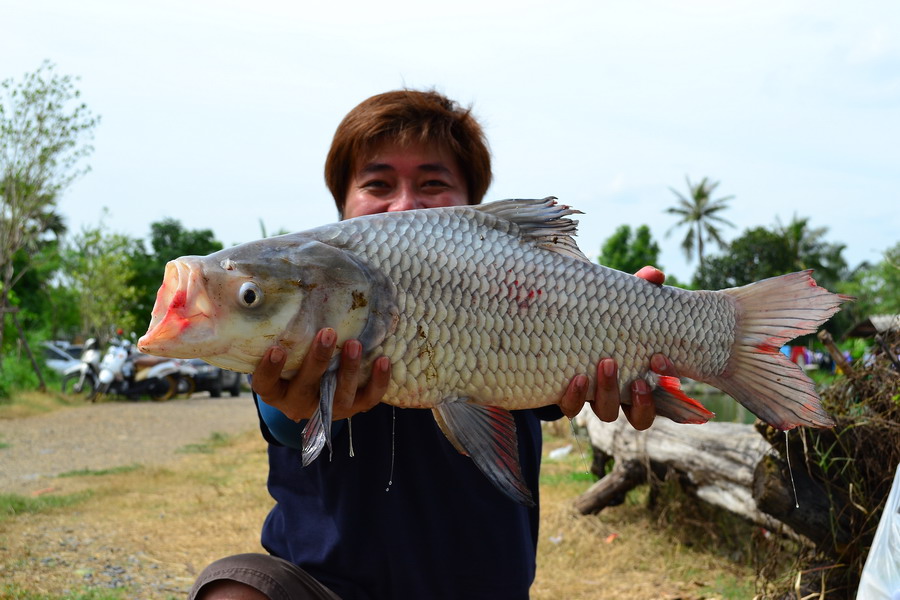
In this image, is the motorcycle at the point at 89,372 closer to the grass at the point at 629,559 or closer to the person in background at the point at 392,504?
the grass at the point at 629,559

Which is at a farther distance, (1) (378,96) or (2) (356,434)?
(1) (378,96)

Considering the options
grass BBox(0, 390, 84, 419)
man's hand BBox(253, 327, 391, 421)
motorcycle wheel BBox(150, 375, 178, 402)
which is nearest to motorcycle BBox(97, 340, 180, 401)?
motorcycle wheel BBox(150, 375, 178, 402)

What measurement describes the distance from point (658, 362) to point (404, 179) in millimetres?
1133

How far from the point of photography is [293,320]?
1.68 m

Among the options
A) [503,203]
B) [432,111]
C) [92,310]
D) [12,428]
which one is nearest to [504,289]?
[503,203]

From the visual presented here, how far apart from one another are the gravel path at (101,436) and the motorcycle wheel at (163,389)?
0.97 m

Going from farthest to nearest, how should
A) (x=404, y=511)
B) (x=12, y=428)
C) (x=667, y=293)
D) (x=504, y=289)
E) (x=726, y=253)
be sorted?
(x=726, y=253) → (x=12, y=428) → (x=404, y=511) → (x=667, y=293) → (x=504, y=289)

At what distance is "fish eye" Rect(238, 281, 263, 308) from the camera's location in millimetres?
1618

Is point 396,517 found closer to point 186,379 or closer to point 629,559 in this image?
point 629,559

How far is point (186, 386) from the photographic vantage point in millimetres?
18328

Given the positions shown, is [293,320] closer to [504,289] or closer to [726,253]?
[504,289]

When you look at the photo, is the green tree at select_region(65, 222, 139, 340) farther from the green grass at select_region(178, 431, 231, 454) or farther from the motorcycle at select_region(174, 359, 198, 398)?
the green grass at select_region(178, 431, 231, 454)

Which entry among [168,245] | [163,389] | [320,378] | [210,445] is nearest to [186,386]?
[163,389]

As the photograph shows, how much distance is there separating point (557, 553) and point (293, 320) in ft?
13.1
